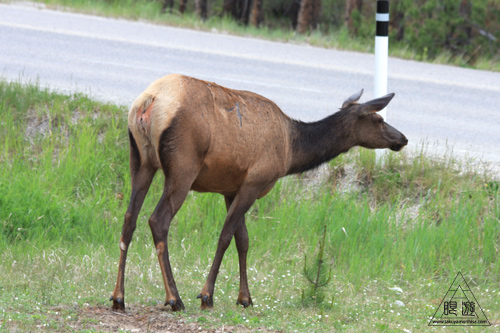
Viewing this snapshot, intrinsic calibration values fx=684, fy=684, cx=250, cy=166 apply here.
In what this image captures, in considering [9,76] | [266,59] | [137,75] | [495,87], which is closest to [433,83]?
[495,87]

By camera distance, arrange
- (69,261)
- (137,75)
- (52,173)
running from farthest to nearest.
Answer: (137,75) → (52,173) → (69,261)

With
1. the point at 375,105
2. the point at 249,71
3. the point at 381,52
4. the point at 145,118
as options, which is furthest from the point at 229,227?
the point at 249,71

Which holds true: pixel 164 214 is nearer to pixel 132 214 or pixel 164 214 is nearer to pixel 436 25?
pixel 132 214

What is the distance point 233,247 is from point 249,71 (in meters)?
5.94

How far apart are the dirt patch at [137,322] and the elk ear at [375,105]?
2.07 m

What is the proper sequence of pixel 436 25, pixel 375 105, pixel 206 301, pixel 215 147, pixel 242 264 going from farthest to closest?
pixel 436 25, pixel 375 105, pixel 242 264, pixel 206 301, pixel 215 147

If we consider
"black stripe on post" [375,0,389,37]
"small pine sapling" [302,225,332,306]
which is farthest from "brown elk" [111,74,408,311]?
"black stripe on post" [375,0,389,37]

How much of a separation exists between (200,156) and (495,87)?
31.4 ft

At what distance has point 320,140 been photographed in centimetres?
589

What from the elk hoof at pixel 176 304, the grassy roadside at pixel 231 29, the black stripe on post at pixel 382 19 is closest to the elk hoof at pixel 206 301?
the elk hoof at pixel 176 304

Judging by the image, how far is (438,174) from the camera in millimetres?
7727

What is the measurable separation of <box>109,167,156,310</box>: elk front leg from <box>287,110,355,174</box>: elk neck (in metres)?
1.31

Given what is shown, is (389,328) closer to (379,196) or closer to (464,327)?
(464,327)

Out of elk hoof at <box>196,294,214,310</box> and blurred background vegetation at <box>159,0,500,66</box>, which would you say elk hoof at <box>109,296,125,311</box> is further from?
blurred background vegetation at <box>159,0,500,66</box>
